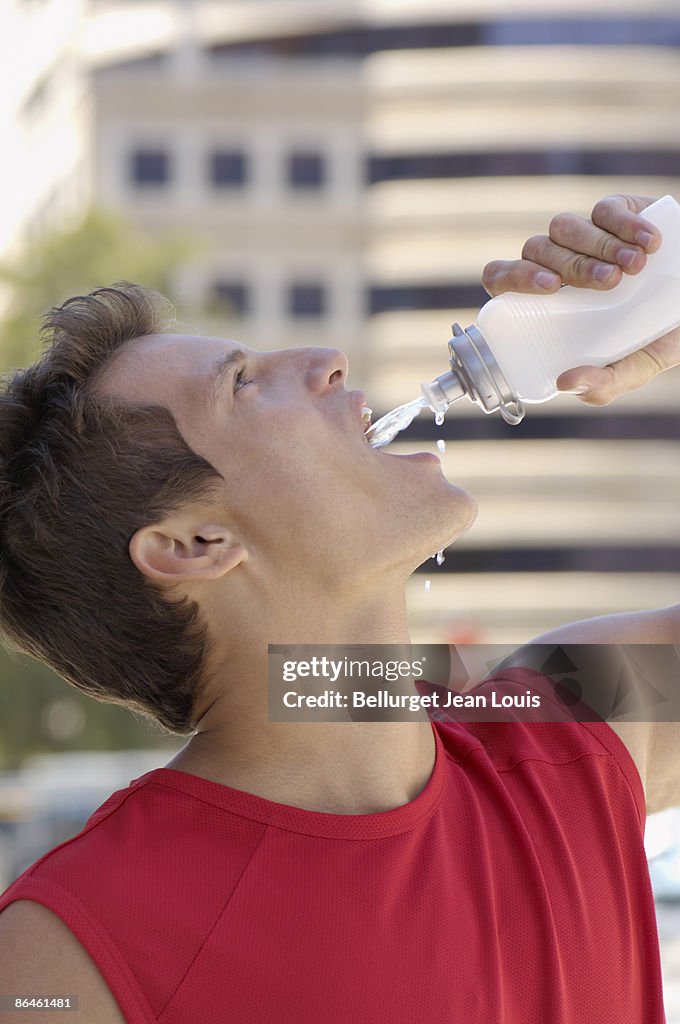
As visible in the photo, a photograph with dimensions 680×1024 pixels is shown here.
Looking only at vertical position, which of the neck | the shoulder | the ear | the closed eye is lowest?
the shoulder

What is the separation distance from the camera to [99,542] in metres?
1.53

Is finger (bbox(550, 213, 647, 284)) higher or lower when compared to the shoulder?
higher

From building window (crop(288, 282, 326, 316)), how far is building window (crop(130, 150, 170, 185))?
3.94 meters

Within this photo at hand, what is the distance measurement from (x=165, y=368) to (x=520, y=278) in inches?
15.9

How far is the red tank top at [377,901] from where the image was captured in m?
1.25

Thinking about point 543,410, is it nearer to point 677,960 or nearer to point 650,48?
point 650,48

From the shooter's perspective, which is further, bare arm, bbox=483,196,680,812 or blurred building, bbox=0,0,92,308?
blurred building, bbox=0,0,92,308

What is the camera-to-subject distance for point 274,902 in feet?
4.26

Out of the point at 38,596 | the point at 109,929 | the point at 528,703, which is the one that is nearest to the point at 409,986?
the point at 109,929

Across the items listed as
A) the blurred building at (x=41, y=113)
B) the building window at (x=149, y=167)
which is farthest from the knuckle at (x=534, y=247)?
the building window at (x=149, y=167)

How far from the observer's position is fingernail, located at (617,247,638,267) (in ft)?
4.91

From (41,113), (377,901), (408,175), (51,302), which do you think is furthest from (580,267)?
A: (41,113)

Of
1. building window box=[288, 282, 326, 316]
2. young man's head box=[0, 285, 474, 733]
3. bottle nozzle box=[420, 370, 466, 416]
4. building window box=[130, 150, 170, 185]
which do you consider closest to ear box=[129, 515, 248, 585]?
young man's head box=[0, 285, 474, 733]

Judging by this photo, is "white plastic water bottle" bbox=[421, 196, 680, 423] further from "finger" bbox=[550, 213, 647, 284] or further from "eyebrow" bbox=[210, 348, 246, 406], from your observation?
"eyebrow" bbox=[210, 348, 246, 406]
